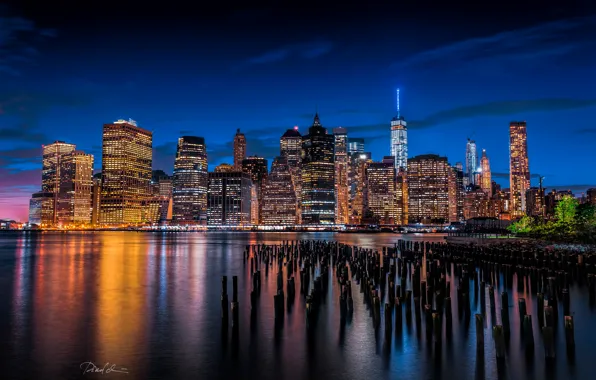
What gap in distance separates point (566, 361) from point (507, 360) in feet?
6.85

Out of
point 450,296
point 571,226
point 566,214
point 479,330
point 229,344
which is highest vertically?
point 566,214

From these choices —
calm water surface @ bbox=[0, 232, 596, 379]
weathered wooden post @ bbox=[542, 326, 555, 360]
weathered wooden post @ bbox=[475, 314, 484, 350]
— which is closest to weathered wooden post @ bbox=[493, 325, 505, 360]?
calm water surface @ bbox=[0, 232, 596, 379]

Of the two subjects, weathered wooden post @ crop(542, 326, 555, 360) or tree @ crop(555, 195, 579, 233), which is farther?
tree @ crop(555, 195, 579, 233)

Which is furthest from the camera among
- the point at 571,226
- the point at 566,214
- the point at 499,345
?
the point at 566,214

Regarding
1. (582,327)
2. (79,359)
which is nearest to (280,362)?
(79,359)

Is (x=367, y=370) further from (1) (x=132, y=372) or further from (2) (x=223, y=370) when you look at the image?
(1) (x=132, y=372)

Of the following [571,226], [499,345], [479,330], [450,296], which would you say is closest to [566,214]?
[571,226]

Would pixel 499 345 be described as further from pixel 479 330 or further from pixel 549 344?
pixel 549 344

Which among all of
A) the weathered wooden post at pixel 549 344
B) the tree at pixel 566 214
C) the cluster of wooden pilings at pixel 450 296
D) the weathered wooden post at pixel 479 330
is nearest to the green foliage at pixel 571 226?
the tree at pixel 566 214

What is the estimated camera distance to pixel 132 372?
55.1 ft

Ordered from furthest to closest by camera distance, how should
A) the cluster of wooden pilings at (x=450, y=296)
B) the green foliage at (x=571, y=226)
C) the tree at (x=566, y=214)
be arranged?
the tree at (x=566, y=214) < the green foliage at (x=571, y=226) < the cluster of wooden pilings at (x=450, y=296)

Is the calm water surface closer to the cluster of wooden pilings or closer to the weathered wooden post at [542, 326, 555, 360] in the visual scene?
the weathered wooden post at [542, 326, 555, 360]

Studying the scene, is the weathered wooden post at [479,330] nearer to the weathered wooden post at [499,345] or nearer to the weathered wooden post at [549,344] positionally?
the weathered wooden post at [499,345]

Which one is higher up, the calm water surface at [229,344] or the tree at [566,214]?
the tree at [566,214]
